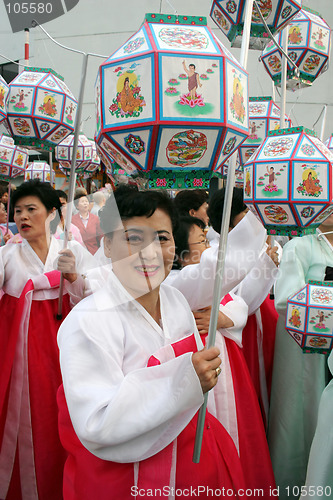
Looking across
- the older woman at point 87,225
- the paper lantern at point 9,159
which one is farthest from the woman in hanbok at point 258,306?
the paper lantern at point 9,159

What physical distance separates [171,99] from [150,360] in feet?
2.13

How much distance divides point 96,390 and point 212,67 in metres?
0.77

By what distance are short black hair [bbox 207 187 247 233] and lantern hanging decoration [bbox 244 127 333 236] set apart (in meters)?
0.49

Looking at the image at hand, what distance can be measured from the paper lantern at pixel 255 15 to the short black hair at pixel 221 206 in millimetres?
732

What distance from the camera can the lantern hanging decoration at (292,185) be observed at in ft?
5.09

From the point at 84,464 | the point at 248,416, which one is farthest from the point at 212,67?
the point at 248,416

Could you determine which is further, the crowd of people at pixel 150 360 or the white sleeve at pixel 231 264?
the white sleeve at pixel 231 264

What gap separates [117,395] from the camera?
1040mm

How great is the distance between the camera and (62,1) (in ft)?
6.58

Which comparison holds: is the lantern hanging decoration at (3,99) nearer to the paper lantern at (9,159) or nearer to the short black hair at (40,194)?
the short black hair at (40,194)

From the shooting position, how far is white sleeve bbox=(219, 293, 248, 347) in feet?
6.05

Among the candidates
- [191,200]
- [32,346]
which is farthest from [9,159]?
[32,346]

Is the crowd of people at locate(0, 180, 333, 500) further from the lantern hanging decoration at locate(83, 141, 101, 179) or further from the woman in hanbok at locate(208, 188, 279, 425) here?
the lantern hanging decoration at locate(83, 141, 101, 179)

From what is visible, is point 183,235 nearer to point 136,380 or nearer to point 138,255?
point 138,255
